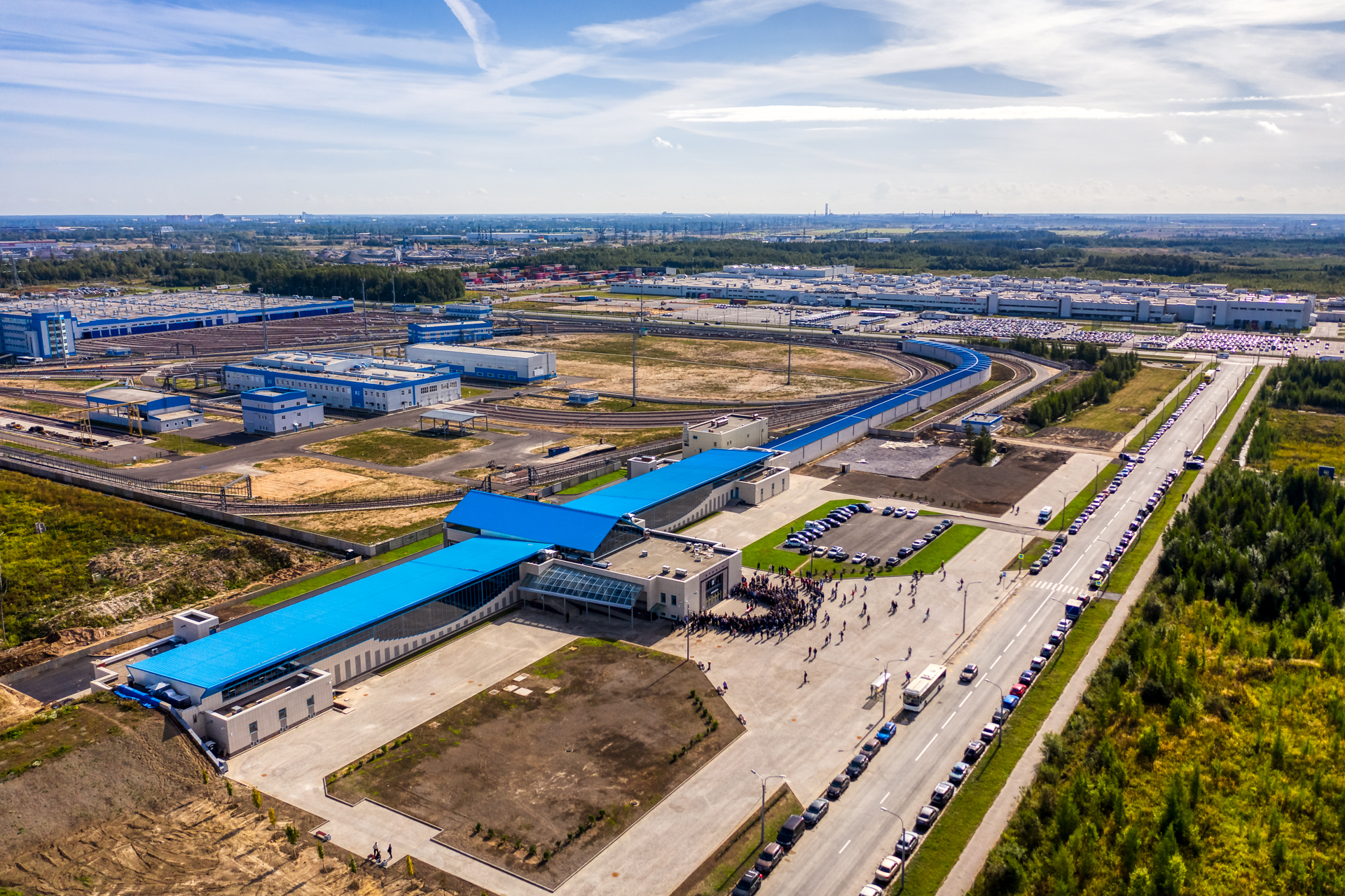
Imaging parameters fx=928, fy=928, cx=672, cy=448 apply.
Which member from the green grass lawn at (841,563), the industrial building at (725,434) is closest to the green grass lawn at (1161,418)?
the green grass lawn at (841,563)

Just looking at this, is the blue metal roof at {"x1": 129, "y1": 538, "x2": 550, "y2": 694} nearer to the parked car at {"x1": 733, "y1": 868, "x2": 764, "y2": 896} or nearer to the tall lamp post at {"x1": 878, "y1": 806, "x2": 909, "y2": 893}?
the parked car at {"x1": 733, "y1": 868, "x2": 764, "y2": 896}

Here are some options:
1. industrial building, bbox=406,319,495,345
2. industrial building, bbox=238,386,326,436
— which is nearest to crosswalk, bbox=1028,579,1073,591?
industrial building, bbox=238,386,326,436

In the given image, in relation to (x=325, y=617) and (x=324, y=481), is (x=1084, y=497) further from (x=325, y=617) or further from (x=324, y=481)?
(x=324, y=481)

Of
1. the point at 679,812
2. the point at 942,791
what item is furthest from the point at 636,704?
the point at 942,791

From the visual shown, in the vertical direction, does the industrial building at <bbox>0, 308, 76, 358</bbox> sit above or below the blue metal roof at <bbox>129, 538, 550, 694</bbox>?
above

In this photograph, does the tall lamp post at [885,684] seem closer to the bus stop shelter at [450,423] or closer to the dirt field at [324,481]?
the dirt field at [324,481]
